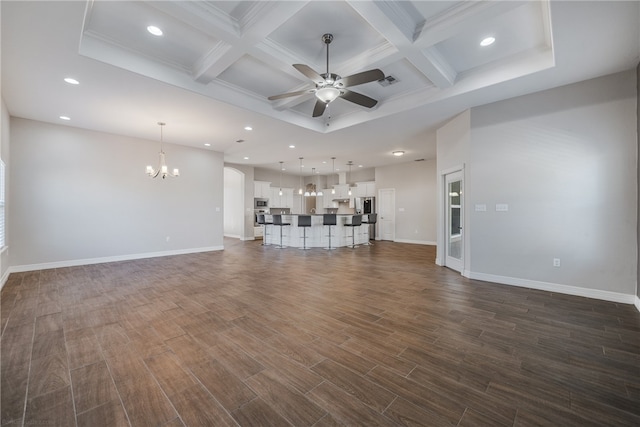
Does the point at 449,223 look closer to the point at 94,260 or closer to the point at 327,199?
the point at 327,199

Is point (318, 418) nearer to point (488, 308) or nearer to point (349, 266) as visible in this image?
point (488, 308)

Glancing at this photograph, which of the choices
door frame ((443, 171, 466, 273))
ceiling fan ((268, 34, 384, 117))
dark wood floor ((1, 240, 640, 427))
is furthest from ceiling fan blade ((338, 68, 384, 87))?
door frame ((443, 171, 466, 273))

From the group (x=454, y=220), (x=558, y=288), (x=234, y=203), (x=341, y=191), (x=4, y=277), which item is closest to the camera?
(x=558, y=288)

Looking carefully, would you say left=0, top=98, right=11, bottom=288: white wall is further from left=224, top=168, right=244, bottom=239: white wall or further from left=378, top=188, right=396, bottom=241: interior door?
left=378, top=188, right=396, bottom=241: interior door

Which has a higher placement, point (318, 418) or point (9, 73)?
point (9, 73)

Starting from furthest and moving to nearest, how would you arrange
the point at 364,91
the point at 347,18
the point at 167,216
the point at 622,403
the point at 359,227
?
the point at 359,227 < the point at 167,216 < the point at 364,91 < the point at 347,18 < the point at 622,403

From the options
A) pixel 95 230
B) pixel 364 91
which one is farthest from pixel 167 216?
pixel 364 91

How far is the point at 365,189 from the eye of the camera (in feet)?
38.4

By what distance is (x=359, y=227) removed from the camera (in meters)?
9.26

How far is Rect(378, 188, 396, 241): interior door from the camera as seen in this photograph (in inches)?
419

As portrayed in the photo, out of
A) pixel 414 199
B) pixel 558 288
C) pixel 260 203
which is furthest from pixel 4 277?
pixel 414 199

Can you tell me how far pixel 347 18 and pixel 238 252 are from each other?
6447mm

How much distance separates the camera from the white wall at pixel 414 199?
9602mm

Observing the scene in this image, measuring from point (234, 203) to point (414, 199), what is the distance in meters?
7.47
